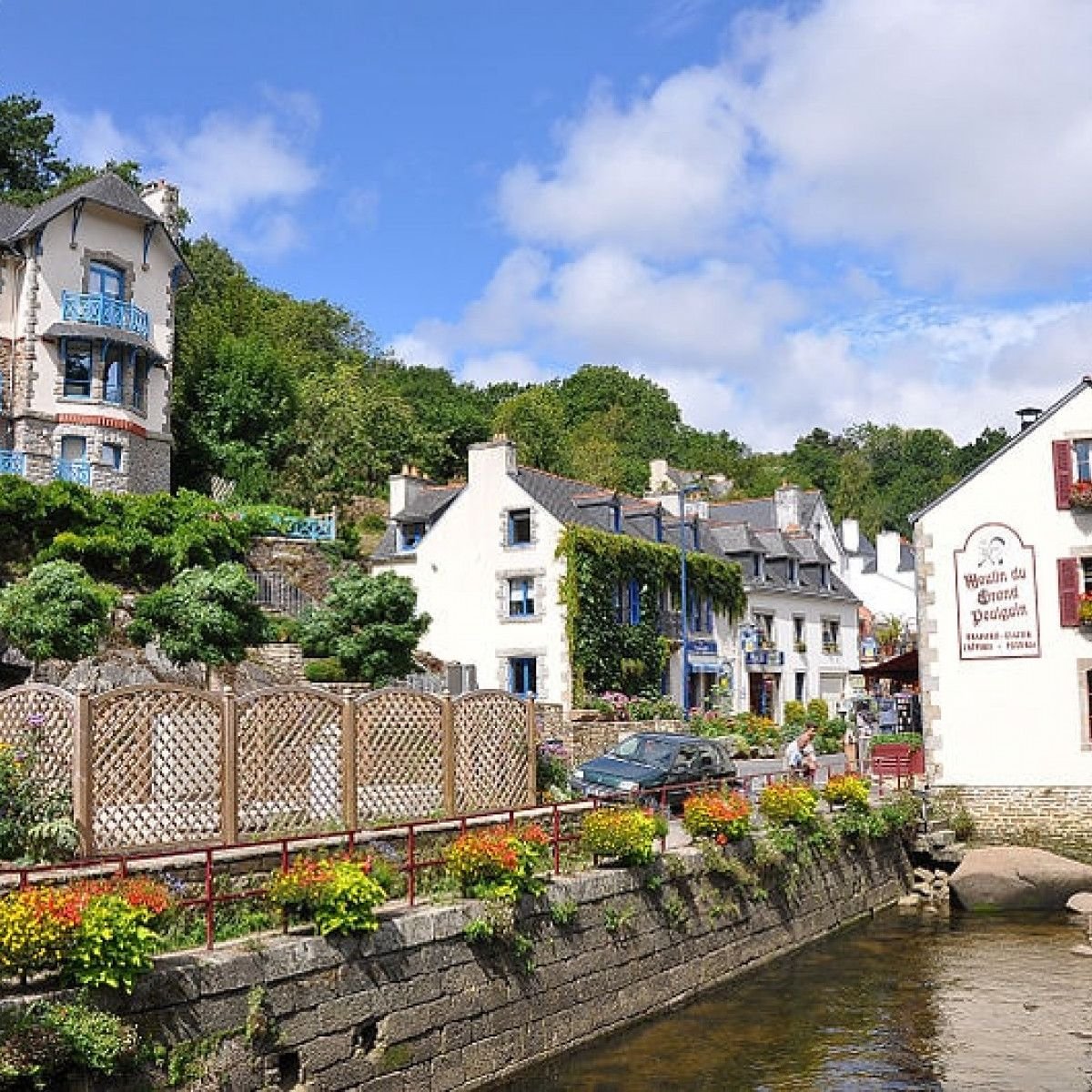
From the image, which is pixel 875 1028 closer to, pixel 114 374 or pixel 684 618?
pixel 684 618

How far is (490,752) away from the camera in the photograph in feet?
54.8

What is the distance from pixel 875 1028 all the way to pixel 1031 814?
11067 mm

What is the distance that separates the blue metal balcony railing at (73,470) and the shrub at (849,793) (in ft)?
76.8

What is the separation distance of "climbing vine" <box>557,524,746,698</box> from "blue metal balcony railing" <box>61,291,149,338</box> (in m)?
15.1

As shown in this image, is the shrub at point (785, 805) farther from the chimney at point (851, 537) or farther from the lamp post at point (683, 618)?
the chimney at point (851, 537)

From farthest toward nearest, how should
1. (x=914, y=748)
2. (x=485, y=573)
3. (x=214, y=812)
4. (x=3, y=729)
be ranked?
(x=485, y=573)
(x=914, y=748)
(x=214, y=812)
(x=3, y=729)

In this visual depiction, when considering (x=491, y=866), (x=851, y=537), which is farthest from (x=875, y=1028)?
(x=851, y=537)

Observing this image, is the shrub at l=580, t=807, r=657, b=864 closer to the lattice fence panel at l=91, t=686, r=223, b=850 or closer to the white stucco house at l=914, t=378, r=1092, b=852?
the lattice fence panel at l=91, t=686, r=223, b=850

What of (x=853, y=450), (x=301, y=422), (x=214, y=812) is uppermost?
(x=853, y=450)

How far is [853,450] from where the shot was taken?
4220 inches

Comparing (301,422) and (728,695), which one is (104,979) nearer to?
(728,695)

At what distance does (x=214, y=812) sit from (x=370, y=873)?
6.48 feet

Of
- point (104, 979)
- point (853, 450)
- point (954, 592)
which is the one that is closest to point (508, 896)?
point (104, 979)

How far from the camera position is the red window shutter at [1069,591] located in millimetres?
23969
